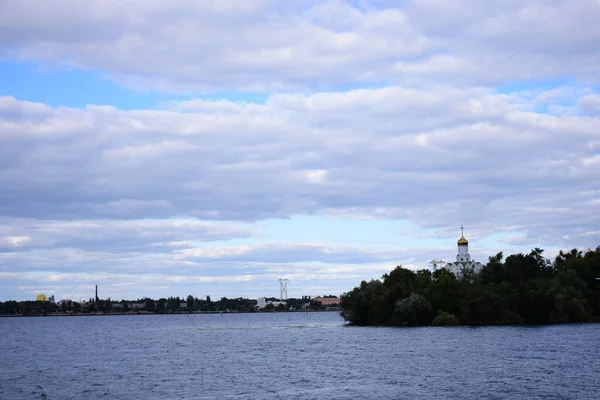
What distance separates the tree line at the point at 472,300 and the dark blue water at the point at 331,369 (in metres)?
25.2

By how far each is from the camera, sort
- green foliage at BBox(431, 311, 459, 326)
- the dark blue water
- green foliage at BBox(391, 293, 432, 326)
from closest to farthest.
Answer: the dark blue water → green foliage at BBox(391, 293, 432, 326) → green foliage at BBox(431, 311, 459, 326)

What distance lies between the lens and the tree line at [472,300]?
509 ft

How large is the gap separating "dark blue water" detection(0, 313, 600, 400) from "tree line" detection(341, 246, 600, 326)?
82.7ft

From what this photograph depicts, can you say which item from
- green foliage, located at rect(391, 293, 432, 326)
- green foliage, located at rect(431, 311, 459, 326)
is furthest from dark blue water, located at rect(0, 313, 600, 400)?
green foliage, located at rect(431, 311, 459, 326)

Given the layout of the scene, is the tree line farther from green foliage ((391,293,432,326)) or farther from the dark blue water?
the dark blue water

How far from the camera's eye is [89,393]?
216 feet

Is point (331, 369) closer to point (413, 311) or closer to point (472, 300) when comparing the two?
point (413, 311)

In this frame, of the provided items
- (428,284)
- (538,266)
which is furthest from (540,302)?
(538,266)

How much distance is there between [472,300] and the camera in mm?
155875

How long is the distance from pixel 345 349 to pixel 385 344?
25.8 feet

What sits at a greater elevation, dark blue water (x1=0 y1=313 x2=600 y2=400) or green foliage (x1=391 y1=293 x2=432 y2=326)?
green foliage (x1=391 y1=293 x2=432 y2=326)

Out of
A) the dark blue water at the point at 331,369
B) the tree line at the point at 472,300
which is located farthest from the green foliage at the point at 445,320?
the dark blue water at the point at 331,369

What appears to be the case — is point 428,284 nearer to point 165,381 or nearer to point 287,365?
point 287,365

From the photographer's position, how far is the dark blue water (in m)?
63.7
